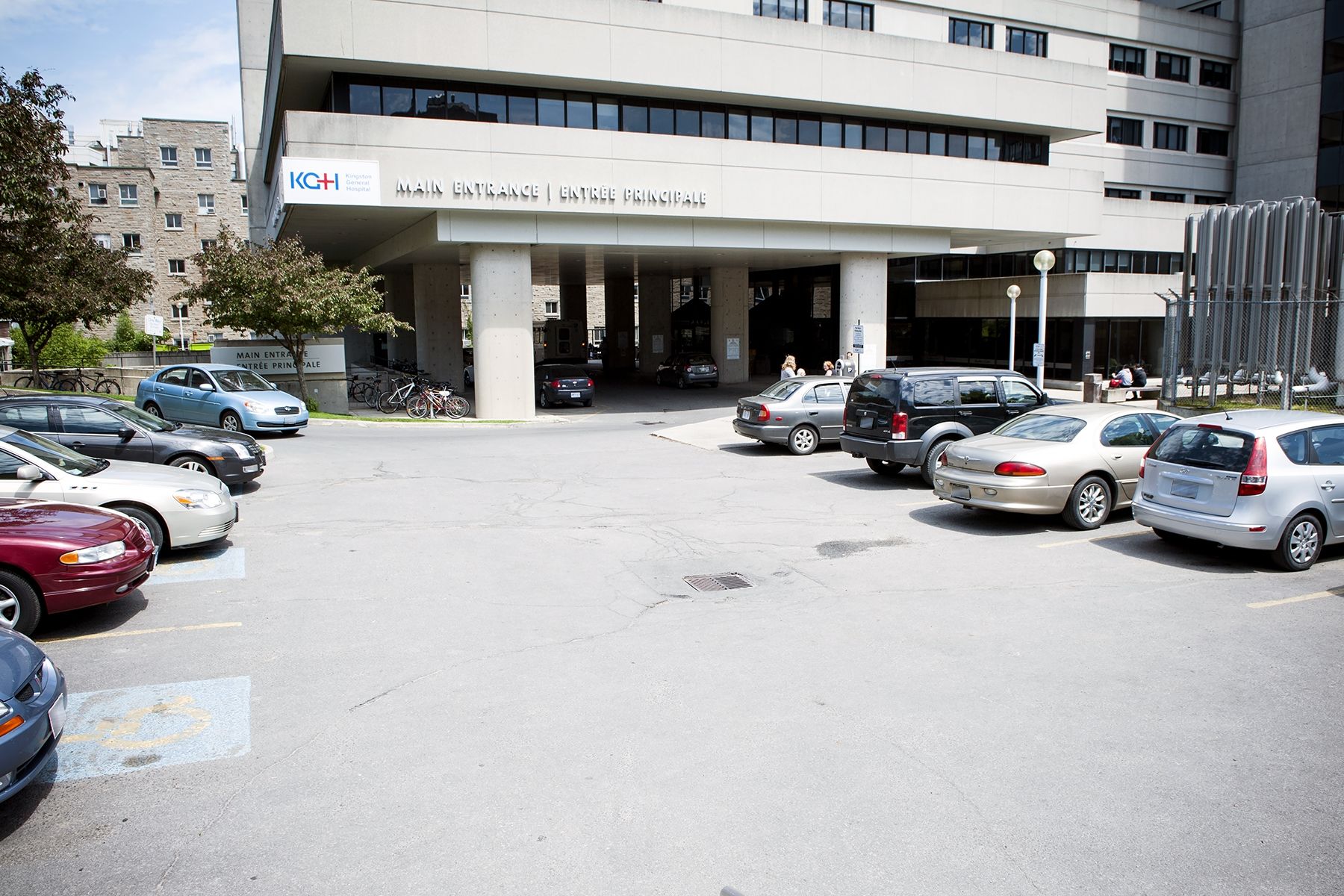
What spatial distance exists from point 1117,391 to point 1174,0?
2935cm

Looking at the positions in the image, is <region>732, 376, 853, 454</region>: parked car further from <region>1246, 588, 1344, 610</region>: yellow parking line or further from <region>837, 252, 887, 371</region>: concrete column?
<region>837, 252, 887, 371</region>: concrete column

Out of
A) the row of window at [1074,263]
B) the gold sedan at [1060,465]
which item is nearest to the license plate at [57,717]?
the gold sedan at [1060,465]

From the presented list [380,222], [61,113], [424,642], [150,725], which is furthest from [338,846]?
[380,222]

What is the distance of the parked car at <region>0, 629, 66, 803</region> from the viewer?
15.8 feet

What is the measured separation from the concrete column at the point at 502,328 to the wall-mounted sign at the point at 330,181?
367 centimetres

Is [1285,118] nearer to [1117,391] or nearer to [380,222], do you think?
[1117,391]

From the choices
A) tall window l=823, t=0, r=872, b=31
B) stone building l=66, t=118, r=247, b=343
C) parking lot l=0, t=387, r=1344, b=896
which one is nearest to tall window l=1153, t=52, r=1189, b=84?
tall window l=823, t=0, r=872, b=31

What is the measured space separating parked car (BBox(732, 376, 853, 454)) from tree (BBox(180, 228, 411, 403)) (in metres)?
13.1

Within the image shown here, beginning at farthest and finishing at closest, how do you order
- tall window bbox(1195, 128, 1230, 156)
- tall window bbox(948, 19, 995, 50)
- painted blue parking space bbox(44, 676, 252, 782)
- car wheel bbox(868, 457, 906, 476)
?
tall window bbox(1195, 128, 1230, 156)
tall window bbox(948, 19, 995, 50)
car wheel bbox(868, 457, 906, 476)
painted blue parking space bbox(44, 676, 252, 782)

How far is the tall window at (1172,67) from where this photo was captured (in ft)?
152

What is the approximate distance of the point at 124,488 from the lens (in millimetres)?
9969

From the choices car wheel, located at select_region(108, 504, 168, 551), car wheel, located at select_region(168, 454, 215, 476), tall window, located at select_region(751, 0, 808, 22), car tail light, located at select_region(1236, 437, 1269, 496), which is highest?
tall window, located at select_region(751, 0, 808, 22)

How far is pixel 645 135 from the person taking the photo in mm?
27859

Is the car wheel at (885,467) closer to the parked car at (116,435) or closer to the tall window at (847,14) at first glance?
the parked car at (116,435)
